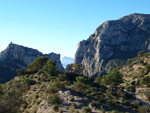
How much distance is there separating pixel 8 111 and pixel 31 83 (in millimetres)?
24433

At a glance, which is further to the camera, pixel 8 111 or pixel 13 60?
pixel 13 60

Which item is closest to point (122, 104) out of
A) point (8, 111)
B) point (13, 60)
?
point (8, 111)

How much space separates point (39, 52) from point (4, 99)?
156590 millimetres

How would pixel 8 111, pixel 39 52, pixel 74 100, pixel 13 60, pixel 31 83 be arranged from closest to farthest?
1. pixel 8 111
2. pixel 74 100
3. pixel 31 83
4. pixel 13 60
5. pixel 39 52

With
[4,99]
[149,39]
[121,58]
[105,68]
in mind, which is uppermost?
[149,39]

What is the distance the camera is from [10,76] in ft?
348

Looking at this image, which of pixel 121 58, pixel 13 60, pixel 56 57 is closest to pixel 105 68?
pixel 121 58

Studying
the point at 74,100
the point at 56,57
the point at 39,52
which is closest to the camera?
the point at 74,100

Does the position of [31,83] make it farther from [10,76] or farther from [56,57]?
[56,57]

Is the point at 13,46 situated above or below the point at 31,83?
above

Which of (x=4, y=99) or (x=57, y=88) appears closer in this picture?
(x=4, y=99)

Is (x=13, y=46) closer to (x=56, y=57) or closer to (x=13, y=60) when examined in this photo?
(x=13, y=60)

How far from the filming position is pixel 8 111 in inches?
612

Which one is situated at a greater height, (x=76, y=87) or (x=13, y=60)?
(x=13, y=60)
